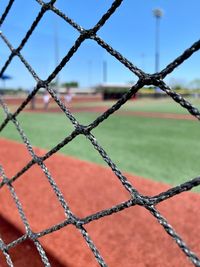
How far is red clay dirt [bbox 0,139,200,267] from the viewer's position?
232 cm

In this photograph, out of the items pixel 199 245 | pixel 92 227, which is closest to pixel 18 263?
pixel 92 227

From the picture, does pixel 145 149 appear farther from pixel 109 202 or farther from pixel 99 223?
pixel 99 223

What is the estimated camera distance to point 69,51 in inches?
57.6

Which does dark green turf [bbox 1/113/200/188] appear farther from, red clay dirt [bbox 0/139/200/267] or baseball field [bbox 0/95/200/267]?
red clay dirt [bbox 0/139/200/267]

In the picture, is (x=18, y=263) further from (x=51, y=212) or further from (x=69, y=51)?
(x=69, y=51)

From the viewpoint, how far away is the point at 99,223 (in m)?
2.88

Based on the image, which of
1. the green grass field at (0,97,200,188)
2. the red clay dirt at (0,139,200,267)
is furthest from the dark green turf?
the red clay dirt at (0,139,200,267)

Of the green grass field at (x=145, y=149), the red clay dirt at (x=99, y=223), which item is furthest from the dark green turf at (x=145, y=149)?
the red clay dirt at (x=99, y=223)

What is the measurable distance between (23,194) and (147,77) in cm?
283

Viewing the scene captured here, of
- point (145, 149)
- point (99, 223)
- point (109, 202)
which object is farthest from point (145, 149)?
point (99, 223)

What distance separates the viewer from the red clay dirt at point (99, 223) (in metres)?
2.32

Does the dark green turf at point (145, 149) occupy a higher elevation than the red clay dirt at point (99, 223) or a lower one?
higher

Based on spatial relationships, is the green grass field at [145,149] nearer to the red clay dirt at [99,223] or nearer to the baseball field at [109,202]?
the baseball field at [109,202]

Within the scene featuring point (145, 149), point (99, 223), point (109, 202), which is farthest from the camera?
point (145, 149)
